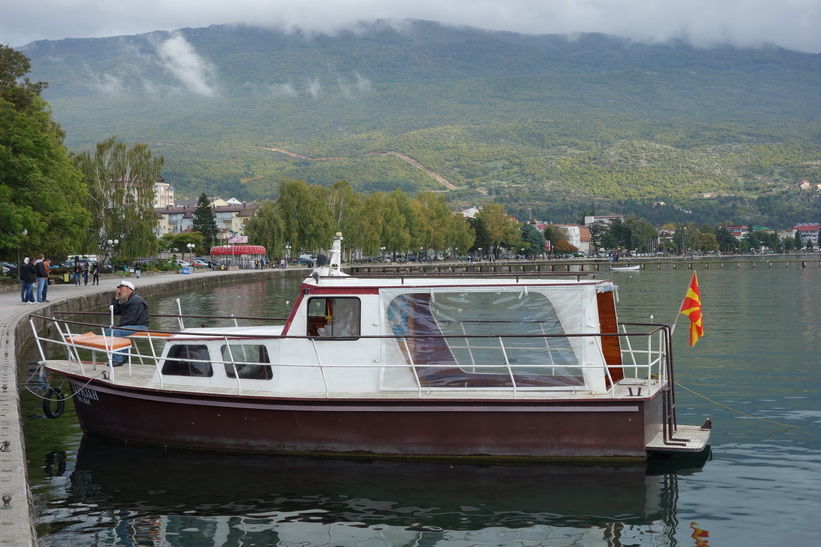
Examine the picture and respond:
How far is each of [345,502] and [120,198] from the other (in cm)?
6326

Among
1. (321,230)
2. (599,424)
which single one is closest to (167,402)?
(599,424)

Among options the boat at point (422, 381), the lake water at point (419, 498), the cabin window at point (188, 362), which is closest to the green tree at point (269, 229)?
the lake water at point (419, 498)

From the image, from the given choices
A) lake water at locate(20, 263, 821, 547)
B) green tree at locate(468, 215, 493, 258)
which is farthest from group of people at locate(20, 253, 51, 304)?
green tree at locate(468, 215, 493, 258)

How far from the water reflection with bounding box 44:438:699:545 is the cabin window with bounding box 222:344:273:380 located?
1332 millimetres

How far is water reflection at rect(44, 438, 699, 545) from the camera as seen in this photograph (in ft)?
38.0

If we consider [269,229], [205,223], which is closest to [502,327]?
[269,229]

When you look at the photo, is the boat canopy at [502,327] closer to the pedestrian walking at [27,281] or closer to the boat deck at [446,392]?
the boat deck at [446,392]

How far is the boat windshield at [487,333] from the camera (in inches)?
545

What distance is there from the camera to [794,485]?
523 inches

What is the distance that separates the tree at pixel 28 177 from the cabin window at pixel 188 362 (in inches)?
1279

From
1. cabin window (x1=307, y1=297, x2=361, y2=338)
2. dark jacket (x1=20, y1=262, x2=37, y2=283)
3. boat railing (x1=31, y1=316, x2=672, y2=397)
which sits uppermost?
dark jacket (x1=20, y1=262, x2=37, y2=283)

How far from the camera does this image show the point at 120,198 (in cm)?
7125

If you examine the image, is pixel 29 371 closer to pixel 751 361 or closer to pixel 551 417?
pixel 551 417

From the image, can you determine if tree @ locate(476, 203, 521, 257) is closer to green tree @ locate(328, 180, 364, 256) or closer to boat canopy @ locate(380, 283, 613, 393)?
green tree @ locate(328, 180, 364, 256)
